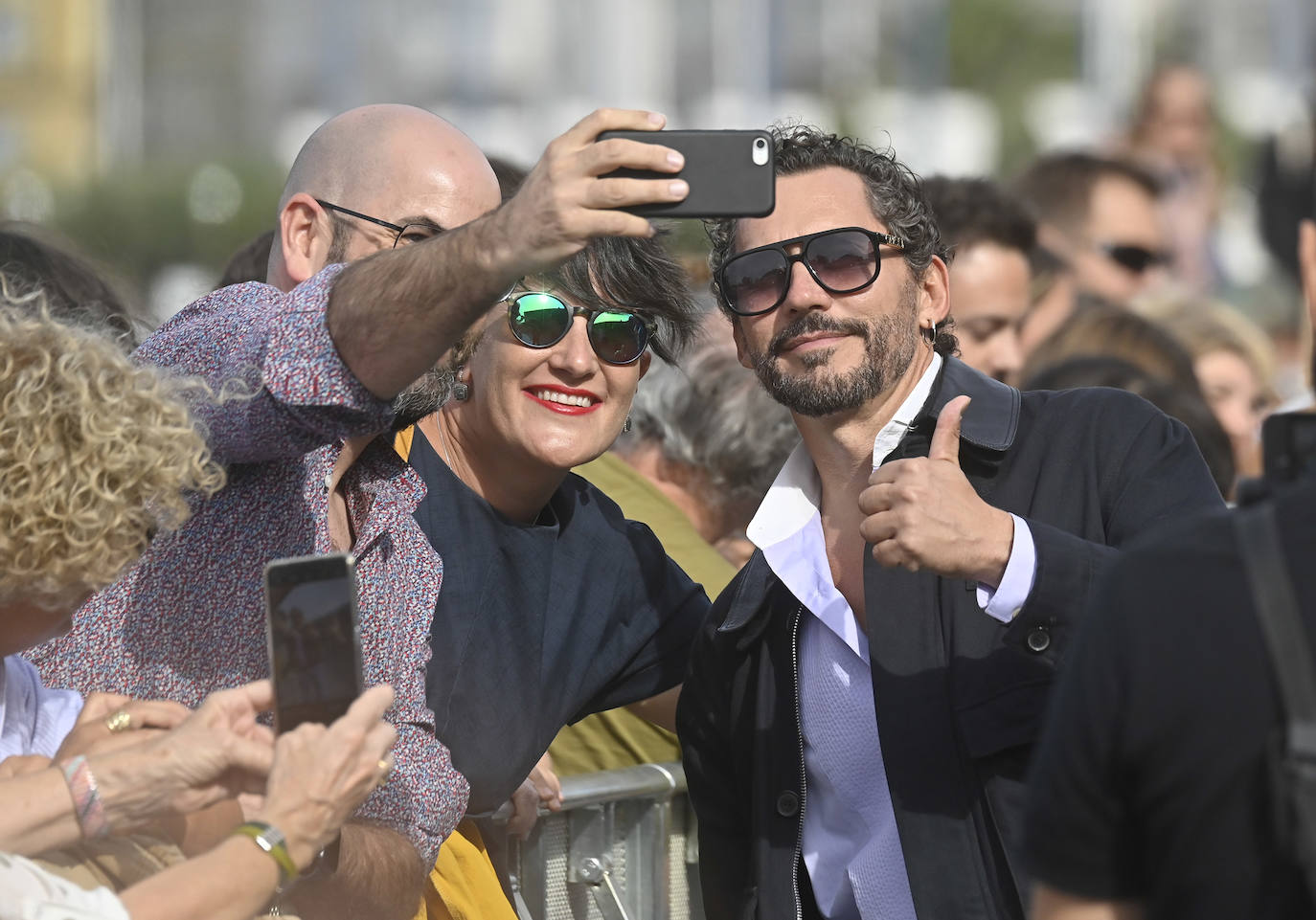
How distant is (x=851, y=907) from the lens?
3.39 m

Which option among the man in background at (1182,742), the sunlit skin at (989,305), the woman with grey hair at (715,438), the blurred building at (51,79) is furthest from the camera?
the blurred building at (51,79)

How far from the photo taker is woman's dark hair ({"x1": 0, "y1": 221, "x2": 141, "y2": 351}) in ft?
13.6

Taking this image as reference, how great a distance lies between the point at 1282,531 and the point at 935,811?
57.4 inches

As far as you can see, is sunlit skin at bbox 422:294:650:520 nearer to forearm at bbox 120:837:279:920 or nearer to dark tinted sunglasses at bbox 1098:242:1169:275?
forearm at bbox 120:837:279:920

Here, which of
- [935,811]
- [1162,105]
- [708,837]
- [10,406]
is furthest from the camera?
[1162,105]

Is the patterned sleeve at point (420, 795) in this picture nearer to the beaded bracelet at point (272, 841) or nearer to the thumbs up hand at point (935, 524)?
the beaded bracelet at point (272, 841)

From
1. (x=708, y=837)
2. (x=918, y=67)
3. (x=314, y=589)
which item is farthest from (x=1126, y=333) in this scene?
(x=918, y=67)

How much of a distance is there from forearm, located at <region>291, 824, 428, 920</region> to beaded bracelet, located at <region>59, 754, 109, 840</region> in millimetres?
601

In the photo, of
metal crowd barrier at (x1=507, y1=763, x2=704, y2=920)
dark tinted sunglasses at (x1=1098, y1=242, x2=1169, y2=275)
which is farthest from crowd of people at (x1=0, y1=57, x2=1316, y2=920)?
dark tinted sunglasses at (x1=1098, y1=242, x2=1169, y2=275)

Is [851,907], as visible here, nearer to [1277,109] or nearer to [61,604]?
[61,604]

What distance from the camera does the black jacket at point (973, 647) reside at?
311cm

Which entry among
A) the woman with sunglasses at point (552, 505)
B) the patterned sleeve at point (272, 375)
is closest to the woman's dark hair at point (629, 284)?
the woman with sunglasses at point (552, 505)

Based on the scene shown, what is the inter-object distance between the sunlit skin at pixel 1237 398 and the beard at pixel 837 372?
3.71 m

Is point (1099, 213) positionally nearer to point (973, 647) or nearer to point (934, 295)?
point (934, 295)
